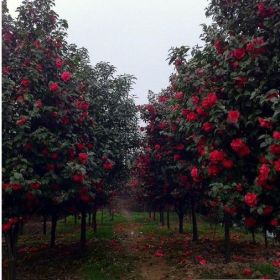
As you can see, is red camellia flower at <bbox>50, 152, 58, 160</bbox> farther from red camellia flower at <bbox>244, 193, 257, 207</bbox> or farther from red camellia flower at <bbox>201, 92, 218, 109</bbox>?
red camellia flower at <bbox>244, 193, 257, 207</bbox>

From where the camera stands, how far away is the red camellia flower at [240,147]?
17.8 ft

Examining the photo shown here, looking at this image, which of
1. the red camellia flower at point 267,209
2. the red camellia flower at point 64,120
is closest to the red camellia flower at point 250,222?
the red camellia flower at point 267,209

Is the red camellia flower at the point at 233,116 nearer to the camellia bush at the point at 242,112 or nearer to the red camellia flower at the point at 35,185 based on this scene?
the camellia bush at the point at 242,112

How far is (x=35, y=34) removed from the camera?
8.60m

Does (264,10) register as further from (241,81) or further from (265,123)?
(265,123)

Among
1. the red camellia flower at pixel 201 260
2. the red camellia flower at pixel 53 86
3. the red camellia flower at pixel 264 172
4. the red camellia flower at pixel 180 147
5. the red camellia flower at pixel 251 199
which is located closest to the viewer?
the red camellia flower at pixel 264 172

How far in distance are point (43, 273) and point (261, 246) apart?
7.68m

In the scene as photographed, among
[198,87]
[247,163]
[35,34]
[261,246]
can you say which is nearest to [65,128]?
[35,34]

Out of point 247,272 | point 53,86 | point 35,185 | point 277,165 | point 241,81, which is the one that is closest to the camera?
point 277,165

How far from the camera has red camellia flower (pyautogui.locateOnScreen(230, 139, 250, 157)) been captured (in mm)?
5434

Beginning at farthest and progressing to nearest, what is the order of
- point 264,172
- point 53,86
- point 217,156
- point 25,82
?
point 53,86, point 25,82, point 217,156, point 264,172

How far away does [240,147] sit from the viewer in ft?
18.0

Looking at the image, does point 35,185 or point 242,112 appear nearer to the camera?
point 242,112

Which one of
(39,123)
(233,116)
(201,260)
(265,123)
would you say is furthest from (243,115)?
(201,260)
